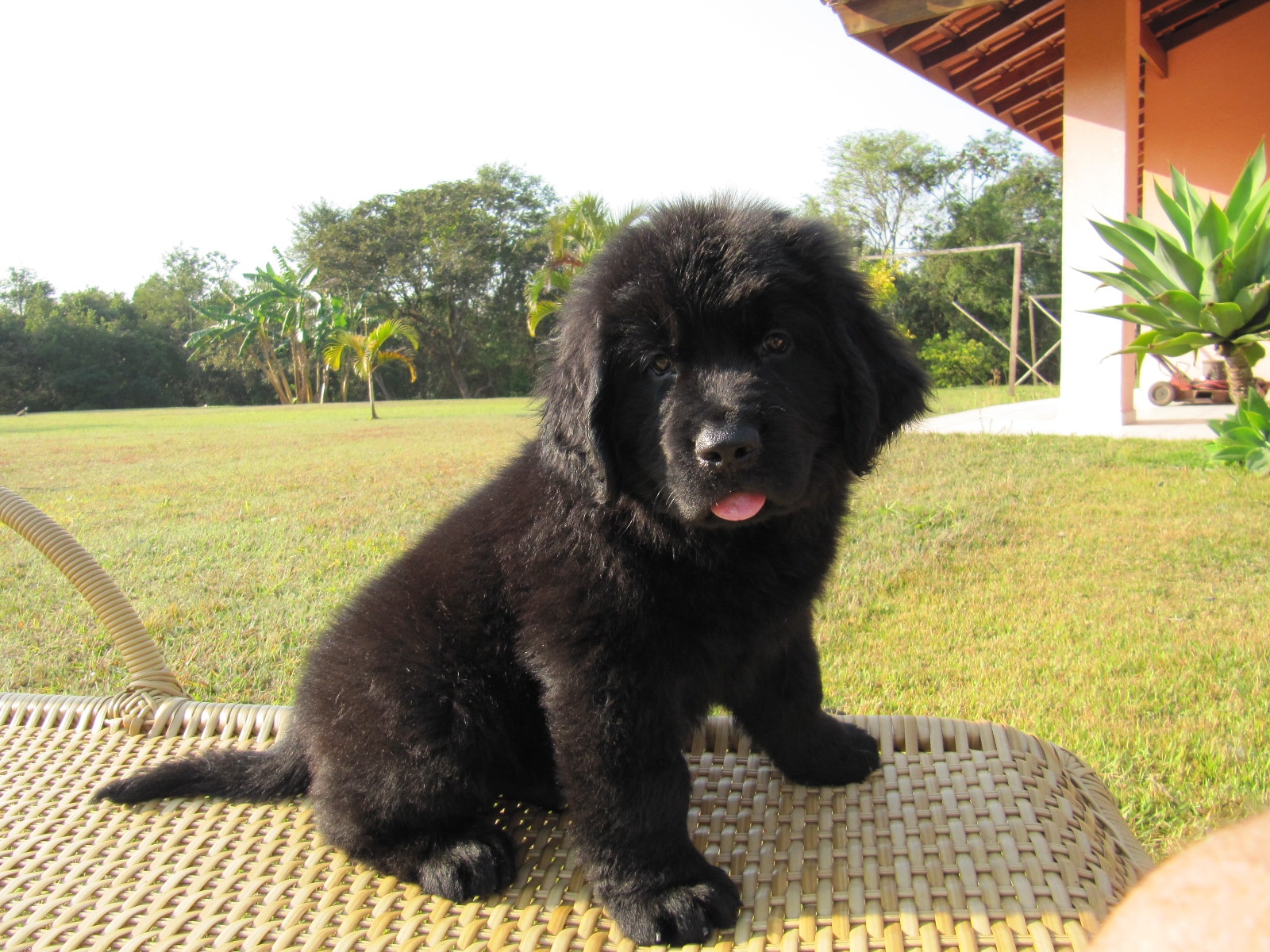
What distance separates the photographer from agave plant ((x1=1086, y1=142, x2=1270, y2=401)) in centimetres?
527

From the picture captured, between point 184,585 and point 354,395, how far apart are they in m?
25.5

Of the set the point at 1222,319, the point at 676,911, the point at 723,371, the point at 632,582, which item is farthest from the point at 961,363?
the point at 676,911

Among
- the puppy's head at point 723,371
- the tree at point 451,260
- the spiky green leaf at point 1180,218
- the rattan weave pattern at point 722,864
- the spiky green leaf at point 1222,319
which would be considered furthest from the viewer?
the tree at point 451,260

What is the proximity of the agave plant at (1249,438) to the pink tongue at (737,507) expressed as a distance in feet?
17.9

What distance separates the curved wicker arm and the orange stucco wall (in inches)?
418

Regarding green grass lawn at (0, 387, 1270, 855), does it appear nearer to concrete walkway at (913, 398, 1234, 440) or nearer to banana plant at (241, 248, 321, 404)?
concrete walkway at (913, 398, 1234, 440)

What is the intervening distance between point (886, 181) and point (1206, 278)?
107 ft

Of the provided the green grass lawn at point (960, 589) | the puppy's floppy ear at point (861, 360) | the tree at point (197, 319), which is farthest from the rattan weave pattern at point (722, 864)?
the tree at point (197, 319)

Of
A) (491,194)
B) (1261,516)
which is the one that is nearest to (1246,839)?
(1261,516)

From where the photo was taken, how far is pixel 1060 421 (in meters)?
7.84

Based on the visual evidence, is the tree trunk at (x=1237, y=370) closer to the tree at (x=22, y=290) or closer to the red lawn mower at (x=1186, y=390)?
the red lawn mower at (x=1186, y=390)

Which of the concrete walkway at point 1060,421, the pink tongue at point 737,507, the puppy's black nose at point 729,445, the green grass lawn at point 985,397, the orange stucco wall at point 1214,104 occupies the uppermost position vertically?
the orange stucco wall at point 1214,104

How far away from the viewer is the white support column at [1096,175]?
23.8ft

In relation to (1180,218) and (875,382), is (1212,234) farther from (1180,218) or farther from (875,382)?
(875,382)
